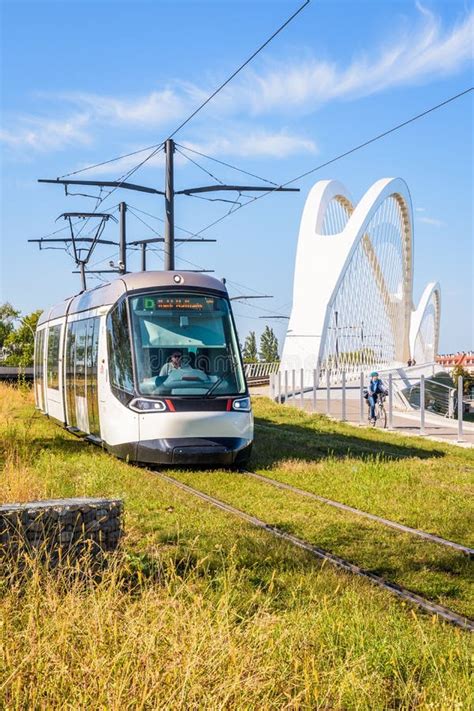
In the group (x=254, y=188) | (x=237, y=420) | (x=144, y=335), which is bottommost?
(x=237, y=420)

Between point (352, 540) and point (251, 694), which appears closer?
point (251, 694)

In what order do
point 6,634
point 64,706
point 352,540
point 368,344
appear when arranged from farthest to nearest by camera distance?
point 368,344 < point 352,540 < point 6,634 < point 64,706

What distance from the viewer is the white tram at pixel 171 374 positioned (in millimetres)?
12828

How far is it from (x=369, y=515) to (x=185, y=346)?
4431 mm

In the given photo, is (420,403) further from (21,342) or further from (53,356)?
(21,342)

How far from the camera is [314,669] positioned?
4160 mm

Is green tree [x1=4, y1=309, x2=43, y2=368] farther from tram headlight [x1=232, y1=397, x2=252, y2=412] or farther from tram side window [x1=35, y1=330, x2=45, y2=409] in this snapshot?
tram headlight [x1=232, y1=397, x2=252, y2=412]

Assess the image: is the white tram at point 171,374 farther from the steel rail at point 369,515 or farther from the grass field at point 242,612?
the grass field at point 242,612

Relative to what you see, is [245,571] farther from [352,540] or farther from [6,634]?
[6,634]

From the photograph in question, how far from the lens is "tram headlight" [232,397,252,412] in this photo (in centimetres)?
1315

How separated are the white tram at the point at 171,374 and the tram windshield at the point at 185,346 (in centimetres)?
1

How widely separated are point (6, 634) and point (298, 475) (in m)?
8.52

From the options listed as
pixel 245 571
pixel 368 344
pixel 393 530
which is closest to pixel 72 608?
pixel 245 571

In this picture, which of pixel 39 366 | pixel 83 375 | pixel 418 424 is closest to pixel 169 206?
pixel 39 366
